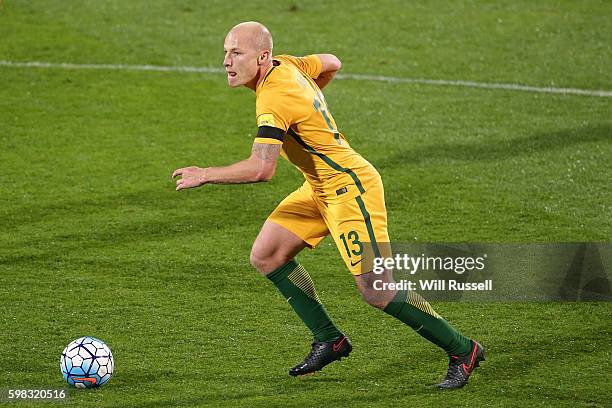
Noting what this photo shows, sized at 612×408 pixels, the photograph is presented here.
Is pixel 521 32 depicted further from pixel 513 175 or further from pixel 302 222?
pixel 302 222

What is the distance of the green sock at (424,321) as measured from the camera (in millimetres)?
5754

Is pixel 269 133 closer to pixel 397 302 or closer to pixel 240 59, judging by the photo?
pixel 240 59

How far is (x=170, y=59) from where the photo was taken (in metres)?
12.8

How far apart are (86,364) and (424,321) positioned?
65.9 inches

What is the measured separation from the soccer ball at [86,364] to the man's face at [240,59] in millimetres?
1471

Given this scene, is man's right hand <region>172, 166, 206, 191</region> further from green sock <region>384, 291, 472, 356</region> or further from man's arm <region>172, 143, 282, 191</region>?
green sock <region>384, 291, 472, 356</region>

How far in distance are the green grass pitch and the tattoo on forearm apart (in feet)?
3.97

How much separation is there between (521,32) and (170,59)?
160 inches

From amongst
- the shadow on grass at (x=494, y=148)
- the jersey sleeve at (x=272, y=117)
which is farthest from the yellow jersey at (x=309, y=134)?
the shadow on grass at (x=494, y=148)

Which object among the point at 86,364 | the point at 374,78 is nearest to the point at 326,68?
the point at 86,364

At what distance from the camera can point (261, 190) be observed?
9.30 meters

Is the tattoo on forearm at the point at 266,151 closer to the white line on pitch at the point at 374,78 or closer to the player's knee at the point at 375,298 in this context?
the player's knee at the point at 375,298

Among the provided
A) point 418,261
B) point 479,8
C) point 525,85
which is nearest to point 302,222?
point 418,261

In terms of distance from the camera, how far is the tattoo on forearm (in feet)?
17.6
